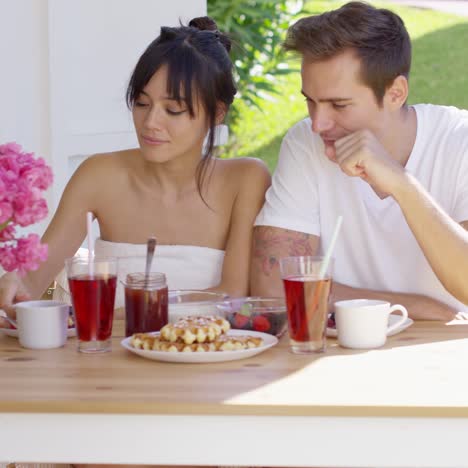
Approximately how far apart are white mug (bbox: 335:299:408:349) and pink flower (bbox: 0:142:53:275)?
0.57 m

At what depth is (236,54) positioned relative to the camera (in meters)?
6.79

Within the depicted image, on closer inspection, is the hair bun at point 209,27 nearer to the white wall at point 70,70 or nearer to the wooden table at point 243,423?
the white wall at point 70,70

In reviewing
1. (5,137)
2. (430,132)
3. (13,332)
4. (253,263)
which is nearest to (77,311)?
(13,332)

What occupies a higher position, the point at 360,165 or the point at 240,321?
the point at 360,165

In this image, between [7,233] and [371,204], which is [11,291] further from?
[371,204]

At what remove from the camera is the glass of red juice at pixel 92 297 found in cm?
171

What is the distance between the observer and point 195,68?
8.16 ft

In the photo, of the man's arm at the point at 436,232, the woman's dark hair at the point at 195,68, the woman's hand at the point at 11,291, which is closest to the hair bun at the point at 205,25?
the woman's dark hair at the point at 195,68

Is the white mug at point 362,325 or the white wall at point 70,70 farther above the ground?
the white wall at point 70,70

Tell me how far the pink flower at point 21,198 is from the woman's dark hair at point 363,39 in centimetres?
104

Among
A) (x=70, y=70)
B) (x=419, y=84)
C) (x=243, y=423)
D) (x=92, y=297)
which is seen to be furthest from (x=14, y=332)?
(x=419, y=84)

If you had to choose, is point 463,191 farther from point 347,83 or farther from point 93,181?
point 93,181

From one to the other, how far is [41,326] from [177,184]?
36.9 inches

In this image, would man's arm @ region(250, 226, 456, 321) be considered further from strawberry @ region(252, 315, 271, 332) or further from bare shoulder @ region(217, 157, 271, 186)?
strawberry @ region(252, 315, 271, 332)
